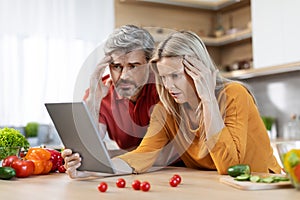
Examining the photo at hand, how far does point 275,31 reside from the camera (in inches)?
144

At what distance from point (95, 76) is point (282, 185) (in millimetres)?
932

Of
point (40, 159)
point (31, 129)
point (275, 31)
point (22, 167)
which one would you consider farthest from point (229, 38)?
point (22, 167)

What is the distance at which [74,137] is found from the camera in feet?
4.85

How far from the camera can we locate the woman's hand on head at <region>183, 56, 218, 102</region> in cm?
156

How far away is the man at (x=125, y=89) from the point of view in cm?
173

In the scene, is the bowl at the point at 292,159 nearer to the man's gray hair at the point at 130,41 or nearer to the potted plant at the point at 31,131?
the man's gray hair at the point at 130,41

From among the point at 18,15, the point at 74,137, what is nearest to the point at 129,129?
the point at 74,137

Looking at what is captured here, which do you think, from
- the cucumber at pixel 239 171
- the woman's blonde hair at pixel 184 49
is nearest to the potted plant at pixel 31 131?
the woman's blonde hair at pixel 184 49

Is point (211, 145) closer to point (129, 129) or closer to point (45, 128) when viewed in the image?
point (129, 129)

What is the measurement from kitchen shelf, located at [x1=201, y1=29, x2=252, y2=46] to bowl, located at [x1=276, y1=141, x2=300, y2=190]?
2.97 meters

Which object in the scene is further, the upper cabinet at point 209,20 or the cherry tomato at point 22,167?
the upper cabinet at point 209,20

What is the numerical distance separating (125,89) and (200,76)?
0.41 metres

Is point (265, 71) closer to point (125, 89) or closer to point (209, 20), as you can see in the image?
point (209, 20)

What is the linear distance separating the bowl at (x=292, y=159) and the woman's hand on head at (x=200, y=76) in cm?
46
